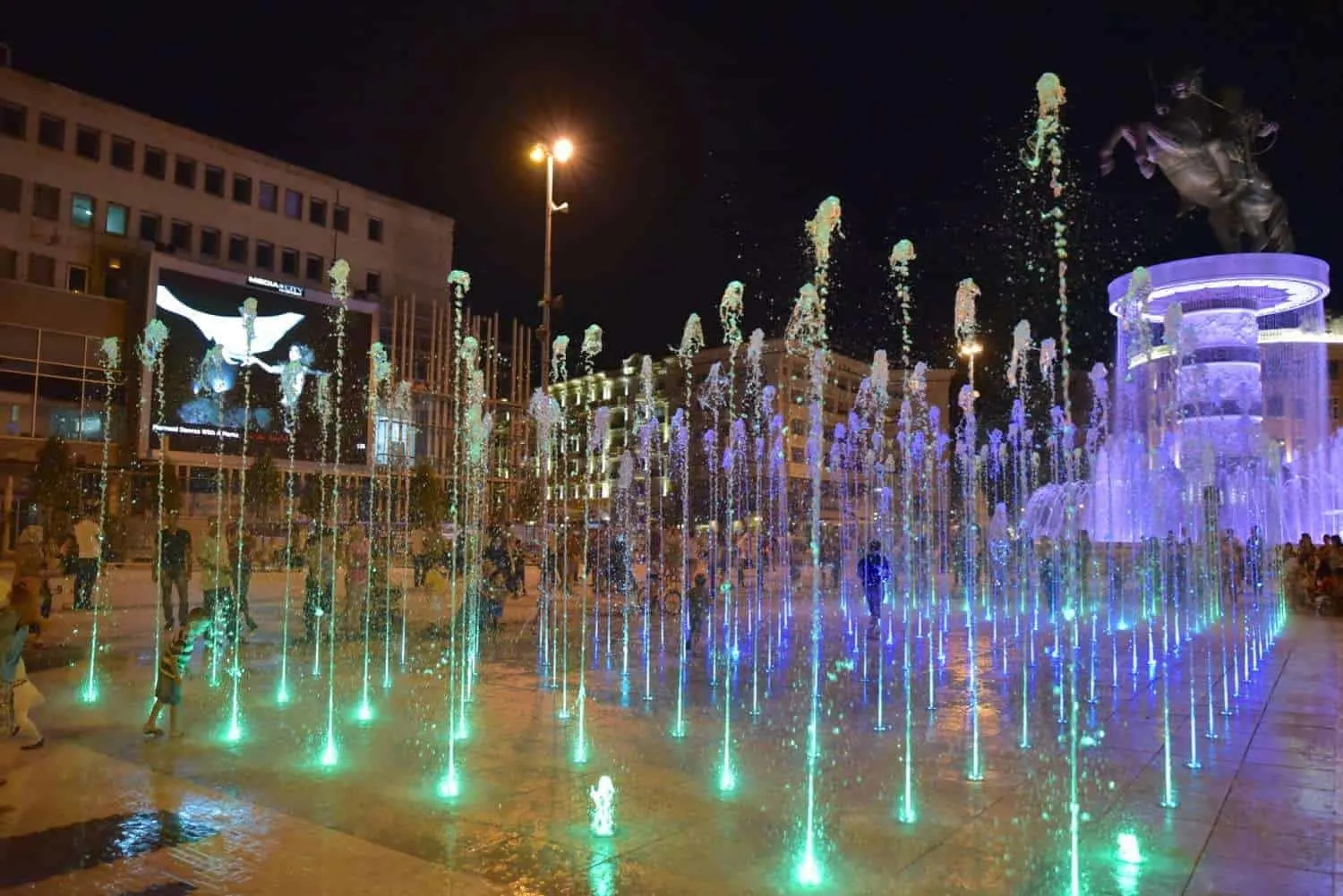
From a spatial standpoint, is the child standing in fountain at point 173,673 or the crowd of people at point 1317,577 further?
the crowd of people at point 1317,577

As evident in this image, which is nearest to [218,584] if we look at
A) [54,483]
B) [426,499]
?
[54,483]

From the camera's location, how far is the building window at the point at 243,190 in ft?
151

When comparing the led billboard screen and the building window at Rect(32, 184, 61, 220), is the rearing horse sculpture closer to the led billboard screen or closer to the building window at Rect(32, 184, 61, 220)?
the led billboard screen

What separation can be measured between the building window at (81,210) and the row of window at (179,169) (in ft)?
5.60

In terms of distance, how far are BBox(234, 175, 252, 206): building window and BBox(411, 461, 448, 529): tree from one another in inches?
626

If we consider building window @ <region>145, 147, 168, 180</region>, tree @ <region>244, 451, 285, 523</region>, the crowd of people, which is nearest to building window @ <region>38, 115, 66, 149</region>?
building window @ <region>145, 147, 168, 180</region>

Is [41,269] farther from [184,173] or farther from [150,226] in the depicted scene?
[184,173]

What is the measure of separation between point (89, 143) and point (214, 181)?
5500mm

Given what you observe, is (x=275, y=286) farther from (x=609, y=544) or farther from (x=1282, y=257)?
Result: (x=1282, y=257)

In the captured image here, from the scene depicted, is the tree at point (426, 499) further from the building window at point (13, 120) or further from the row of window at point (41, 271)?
the building window at point (13, 120)

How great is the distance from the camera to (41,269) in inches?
1533

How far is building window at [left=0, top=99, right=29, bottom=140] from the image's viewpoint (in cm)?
3788

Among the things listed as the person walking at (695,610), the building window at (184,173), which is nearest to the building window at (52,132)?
the building window at (184,173)

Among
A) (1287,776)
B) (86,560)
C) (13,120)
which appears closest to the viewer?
(1287,776)
